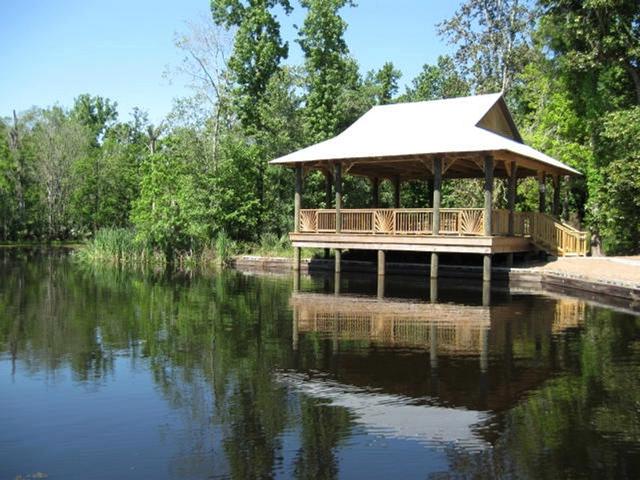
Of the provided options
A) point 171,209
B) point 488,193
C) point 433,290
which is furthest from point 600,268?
point 171,209

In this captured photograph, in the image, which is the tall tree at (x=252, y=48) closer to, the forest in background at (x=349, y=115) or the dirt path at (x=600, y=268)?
the forest in background at (x=349, y=115)

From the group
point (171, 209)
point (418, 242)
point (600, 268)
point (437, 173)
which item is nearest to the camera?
point (600, 268)

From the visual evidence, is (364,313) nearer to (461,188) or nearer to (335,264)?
(335,264)

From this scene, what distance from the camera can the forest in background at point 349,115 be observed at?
26.0m

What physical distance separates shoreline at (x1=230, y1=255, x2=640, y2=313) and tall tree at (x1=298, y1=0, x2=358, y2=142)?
855cm

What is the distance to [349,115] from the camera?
116 ft

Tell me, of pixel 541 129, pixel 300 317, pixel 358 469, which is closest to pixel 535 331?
pixel 300 317

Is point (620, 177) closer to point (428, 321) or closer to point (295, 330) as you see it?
point (428, 321)

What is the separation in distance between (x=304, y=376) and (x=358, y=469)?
329cm

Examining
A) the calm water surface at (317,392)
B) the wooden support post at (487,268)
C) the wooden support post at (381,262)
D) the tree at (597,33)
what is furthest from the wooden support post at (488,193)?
the tree at (597,33)

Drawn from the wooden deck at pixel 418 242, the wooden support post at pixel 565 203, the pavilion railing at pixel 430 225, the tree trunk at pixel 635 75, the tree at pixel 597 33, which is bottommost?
the wooden deck at pixel 418 242

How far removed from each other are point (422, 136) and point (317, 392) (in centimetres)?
1660

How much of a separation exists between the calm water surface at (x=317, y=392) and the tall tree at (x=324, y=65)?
19.3m

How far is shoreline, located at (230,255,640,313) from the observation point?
17.1m
